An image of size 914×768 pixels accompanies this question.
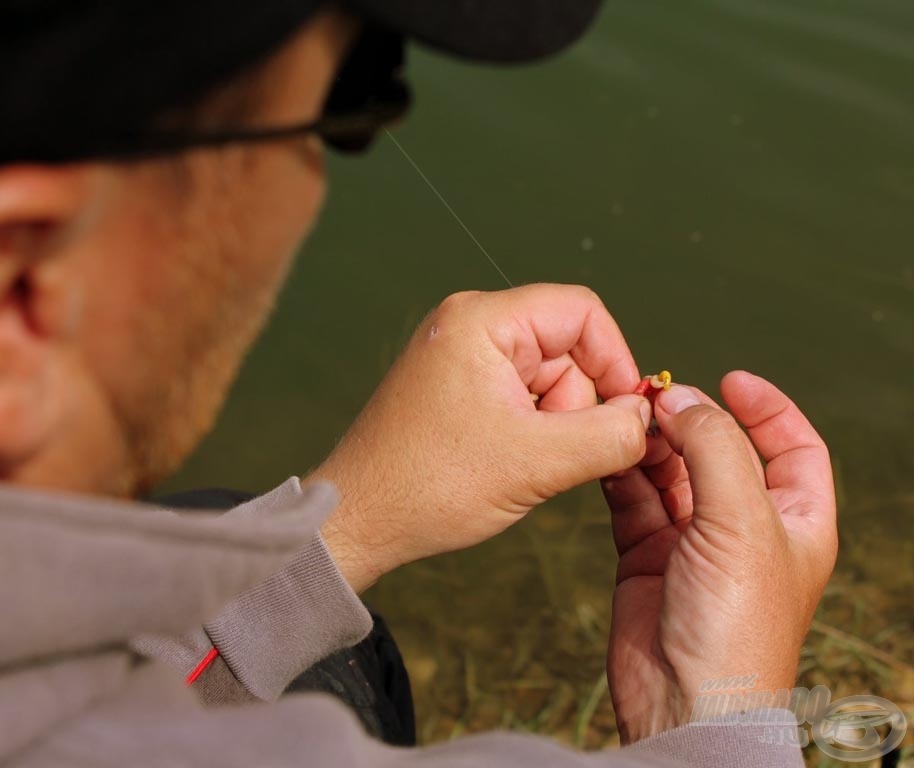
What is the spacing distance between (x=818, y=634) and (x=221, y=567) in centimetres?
220

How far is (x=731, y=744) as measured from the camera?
53.4 inches

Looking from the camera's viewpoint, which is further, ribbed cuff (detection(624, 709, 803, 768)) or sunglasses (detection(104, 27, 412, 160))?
ribbed cuff (detection(624, 709, 803, 768))

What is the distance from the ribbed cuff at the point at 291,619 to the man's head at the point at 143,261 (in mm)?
641

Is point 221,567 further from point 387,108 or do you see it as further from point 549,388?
point 549,388

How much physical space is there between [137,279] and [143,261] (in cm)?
2

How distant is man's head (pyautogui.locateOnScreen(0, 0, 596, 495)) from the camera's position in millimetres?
764

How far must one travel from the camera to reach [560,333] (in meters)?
1.89

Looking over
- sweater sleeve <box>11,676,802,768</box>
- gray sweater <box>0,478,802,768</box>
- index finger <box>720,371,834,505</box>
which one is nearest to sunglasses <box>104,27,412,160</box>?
gray sweater <box>0,478,802,768</box>

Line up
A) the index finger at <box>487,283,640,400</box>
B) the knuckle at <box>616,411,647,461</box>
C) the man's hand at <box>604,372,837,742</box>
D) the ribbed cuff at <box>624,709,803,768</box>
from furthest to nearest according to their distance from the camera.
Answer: the index finger at <box>487,283,640,400</box>
the knuckle at <box>616,411,647,461</box>
the man's hand at <box>604,372,837,742</box>
the ribbed cuff at <box>624,709,803,768</box>

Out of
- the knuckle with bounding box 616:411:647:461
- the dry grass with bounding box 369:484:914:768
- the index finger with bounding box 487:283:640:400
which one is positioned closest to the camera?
the knuckle with bounding box 616:411:647:461

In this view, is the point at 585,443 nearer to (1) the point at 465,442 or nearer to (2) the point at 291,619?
(1) the point at 465,442

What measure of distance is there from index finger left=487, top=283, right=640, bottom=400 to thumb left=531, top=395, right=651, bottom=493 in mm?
168

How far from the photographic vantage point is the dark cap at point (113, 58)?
0.69 meters

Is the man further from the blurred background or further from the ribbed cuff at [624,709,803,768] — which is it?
the blurred background
